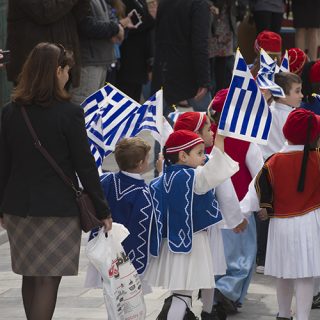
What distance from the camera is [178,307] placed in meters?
6.44

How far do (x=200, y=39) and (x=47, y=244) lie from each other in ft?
17.3

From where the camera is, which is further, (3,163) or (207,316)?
(207,316)

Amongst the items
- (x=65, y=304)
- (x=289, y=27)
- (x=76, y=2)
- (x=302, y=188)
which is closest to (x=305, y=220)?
(x=302, y=188)

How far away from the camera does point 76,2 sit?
1003 cm

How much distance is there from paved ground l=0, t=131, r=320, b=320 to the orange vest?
2.87 ft

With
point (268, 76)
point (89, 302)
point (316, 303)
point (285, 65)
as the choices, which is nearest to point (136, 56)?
point (285, 65)

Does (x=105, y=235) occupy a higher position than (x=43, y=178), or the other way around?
(x=43, y=178)

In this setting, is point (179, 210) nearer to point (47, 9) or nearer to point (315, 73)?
point (315, 73)

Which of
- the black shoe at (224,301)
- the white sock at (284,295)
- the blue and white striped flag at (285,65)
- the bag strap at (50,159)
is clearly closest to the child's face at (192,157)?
the bag strap at (50,159)

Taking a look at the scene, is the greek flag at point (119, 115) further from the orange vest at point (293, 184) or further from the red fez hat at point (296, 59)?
the red fez hat at point (296, 59)

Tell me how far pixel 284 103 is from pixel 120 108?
1442 millimetres

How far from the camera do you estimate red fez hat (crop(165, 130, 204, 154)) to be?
641 centimetres

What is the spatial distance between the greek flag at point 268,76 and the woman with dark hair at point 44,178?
96.2 inches

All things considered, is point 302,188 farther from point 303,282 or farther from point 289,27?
point 289,27
